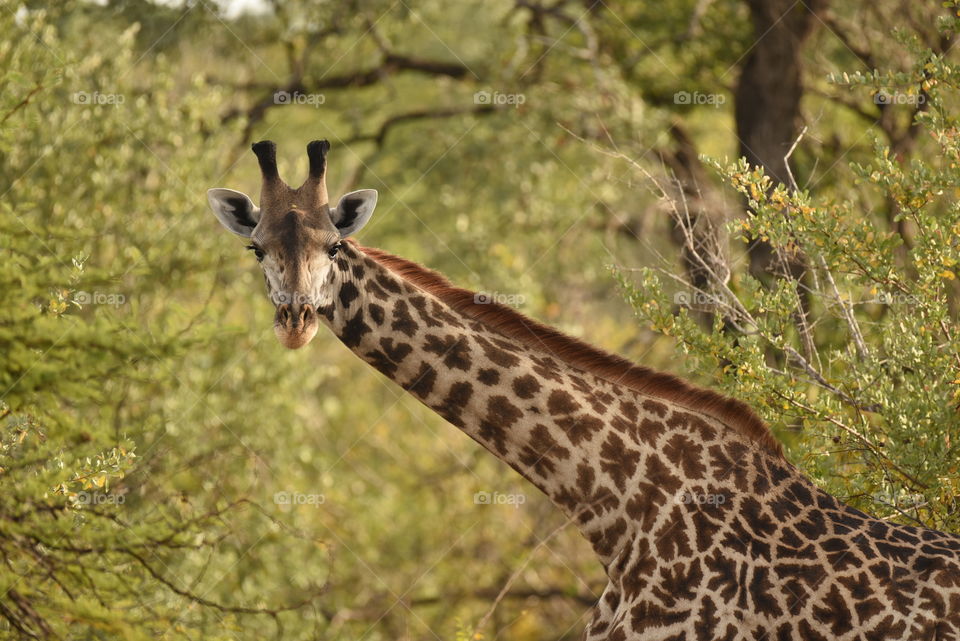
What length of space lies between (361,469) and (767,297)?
53.8 ft

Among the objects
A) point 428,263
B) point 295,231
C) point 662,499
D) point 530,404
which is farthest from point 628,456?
point 428,263

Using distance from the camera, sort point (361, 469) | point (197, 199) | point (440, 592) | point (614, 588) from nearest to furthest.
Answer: point (614, 588) → point (197, 199) → point (440, 592) → point (361, 469)

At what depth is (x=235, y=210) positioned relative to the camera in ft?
27.2

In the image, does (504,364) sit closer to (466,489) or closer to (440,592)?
(440,592)

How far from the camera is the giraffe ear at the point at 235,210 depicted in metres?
8.21

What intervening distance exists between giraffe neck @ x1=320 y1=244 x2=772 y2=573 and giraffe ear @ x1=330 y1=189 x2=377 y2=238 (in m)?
0.18

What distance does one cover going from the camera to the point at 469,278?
17.9 metres

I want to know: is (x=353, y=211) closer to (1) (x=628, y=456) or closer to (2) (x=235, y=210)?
(2) (x=235, y=210)

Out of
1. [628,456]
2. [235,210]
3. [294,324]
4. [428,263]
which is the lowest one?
[628,456]

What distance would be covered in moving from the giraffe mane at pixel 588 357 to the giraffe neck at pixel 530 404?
6cm

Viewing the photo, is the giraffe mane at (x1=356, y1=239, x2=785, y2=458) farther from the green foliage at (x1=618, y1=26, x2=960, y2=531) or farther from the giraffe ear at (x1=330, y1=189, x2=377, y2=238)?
the green foliage at (x1=618, y1=26, x2=960, y2=531)

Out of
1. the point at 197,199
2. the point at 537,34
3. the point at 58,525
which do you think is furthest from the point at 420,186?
the point at 58,525

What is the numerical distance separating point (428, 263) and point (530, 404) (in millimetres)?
12198

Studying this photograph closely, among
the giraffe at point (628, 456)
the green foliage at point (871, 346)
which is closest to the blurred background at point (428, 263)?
the green foliage at point (871, 346)
